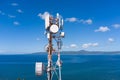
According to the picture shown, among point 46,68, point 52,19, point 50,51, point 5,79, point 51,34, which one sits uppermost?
point 52,19

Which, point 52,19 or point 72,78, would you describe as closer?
point 52,19

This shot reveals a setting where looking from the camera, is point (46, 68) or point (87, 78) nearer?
point (46, 68)

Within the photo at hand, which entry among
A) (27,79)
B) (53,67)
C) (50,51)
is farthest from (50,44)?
(27,79)

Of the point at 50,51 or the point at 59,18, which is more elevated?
the point at 59,18

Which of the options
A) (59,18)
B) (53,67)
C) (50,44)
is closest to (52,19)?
(59,18)

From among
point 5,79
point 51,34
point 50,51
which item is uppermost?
point 51,34

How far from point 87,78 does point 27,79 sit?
77.5ft

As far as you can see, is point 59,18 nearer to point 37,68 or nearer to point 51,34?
point 51,34

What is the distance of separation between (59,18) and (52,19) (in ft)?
1.10

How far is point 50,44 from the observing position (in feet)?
32.7

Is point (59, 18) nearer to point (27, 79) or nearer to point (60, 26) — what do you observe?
point (60, 26)

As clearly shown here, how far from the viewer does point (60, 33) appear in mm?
10047

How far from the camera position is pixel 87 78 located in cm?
9281

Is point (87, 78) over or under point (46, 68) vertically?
under
